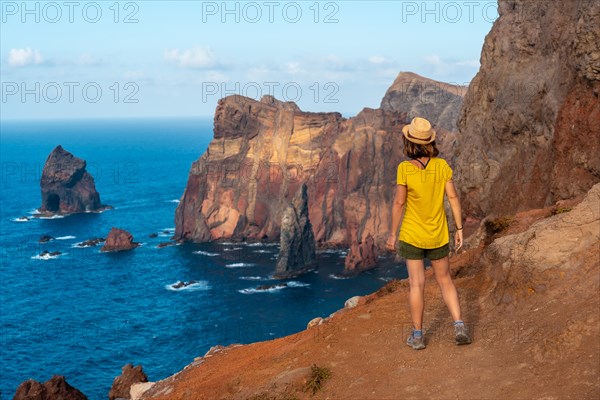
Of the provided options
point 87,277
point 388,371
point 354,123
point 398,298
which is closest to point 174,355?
point 87,277

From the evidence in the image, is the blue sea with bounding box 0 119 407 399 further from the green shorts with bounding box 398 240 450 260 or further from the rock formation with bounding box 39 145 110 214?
the green shorts with bounding box 398 240 450 260

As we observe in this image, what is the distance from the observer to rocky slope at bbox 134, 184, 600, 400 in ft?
34.6

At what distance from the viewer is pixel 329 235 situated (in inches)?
4476

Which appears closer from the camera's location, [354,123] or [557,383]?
[557,383]

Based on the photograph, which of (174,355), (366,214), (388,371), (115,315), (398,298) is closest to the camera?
(388,371)

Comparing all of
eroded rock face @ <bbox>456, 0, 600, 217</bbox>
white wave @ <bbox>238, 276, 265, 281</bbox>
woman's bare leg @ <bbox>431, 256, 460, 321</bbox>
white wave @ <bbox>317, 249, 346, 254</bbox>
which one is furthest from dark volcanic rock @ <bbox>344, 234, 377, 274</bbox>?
woman's bare leg @ <bbox>431, 256, 460, 321</bbox>

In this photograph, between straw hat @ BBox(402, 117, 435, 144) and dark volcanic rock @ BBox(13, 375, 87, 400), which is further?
dark volcanic rock @ BBox(13, 375, 87, 400)

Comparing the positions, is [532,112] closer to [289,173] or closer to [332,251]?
[332,251]

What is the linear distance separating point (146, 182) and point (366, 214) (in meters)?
103

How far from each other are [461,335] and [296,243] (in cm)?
8254

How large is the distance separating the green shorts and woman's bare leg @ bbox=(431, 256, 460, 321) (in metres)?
0.11

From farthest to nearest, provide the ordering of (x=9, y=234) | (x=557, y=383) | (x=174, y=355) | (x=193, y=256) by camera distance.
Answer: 1. (x=9, y=234)
2. (x=193, y=256)
3. (x=174, y=355)
4. (x=557, y=383)

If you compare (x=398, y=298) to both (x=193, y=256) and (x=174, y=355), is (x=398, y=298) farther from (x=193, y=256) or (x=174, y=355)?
(x=193, y=256)

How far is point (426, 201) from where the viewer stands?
11.7m
